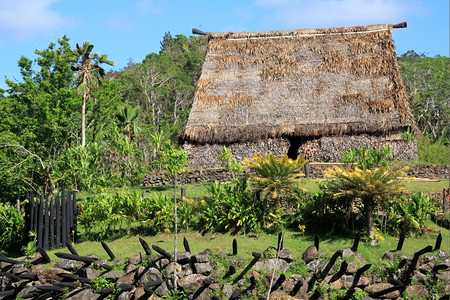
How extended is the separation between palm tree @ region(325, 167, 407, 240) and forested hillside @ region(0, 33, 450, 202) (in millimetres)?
8432

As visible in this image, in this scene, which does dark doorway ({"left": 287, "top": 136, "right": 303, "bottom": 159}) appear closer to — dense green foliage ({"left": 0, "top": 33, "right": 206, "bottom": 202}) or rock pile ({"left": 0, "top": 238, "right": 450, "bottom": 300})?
dense green foliage ({"left": 0, "top": 33, "right": 206, "bottom": 202})

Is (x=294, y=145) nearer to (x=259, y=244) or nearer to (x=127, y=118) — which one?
(x=127, y=118)

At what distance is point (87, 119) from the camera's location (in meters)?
26.9

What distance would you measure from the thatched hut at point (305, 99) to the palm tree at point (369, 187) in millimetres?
8468

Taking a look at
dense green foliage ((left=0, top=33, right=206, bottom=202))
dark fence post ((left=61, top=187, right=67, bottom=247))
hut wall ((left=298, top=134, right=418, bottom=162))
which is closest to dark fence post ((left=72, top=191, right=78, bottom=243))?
dark fence post ((left=61, top=187, right=67, bottom=247))

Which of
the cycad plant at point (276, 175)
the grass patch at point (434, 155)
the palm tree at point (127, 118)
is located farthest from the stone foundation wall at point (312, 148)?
the cycad plant at point (276, 175)

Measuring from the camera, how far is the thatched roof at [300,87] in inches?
764

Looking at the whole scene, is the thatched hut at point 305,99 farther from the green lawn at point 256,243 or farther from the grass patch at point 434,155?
the green lawn at point 256,243

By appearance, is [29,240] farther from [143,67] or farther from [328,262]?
[143,67]

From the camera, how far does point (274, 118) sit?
20.0 metres

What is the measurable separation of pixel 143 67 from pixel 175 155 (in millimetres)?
24274

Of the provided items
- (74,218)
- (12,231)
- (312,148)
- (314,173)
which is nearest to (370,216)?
(314,173)

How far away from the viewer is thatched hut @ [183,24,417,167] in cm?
1922

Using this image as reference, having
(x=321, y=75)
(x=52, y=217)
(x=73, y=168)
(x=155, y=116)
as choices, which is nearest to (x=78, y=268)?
(x=52, y=217)
